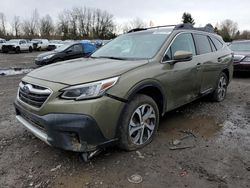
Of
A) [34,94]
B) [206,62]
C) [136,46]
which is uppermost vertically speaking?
[136,46]

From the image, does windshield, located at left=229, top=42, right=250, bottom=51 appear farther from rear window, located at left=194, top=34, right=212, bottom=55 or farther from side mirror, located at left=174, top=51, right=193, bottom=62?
side mirror, located at left=174, top=51, right=193, bottom=62

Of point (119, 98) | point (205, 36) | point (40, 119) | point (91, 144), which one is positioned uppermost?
point (205, 36)

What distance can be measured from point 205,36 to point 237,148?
8.59 feet

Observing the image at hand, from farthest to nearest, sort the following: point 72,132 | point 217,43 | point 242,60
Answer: point 242,60 → point 217,43 → point 72,132

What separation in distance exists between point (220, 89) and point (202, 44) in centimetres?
142

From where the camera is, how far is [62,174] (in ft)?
9.68

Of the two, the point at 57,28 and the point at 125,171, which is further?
the point at 57,28

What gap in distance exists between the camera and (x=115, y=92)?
2953 millimetres

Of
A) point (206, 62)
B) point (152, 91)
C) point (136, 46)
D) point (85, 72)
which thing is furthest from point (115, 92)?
point (206, 62)

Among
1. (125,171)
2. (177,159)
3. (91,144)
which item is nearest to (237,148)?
(177,159)

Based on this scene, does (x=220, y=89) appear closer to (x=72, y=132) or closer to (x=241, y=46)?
(x=72, y=132)

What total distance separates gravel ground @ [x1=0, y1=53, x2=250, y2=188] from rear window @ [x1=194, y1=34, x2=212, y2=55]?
4.68ft

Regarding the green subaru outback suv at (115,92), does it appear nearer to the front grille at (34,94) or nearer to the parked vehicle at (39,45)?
the front grille at (34,94)

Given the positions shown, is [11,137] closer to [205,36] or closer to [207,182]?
[207,182]
